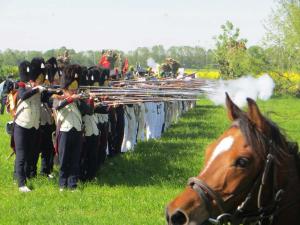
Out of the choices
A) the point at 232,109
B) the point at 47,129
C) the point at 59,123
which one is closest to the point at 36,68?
the point at 59,123

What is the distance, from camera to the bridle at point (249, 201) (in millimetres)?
3170

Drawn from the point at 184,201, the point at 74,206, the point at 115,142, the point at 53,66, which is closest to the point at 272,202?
the point at 184,201

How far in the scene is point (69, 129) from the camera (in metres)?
8.98

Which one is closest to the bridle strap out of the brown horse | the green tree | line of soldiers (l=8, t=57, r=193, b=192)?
the brown horse

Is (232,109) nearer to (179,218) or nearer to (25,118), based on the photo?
(179,218)

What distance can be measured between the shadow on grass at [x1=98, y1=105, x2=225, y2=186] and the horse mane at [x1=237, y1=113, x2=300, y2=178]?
6214mm

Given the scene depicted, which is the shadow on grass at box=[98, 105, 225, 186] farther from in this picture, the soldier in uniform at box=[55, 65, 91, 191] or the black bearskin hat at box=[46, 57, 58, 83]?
the black bearskin hat at box=[46, 57, 58, 83]

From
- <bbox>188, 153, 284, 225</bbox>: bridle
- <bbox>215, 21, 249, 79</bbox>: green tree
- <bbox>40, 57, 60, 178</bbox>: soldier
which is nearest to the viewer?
<bbox>188, 153, 284, 225</bbox>: bridle

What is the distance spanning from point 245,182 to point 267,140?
0.31m

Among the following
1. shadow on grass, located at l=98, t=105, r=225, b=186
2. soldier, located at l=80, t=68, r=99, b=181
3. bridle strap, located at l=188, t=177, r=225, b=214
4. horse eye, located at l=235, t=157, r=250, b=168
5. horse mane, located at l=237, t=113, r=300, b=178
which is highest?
horse mane, located at l=237, t=113, r=300, b=178

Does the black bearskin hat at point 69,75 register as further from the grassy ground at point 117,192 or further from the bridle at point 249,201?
the bridle at point 249,201

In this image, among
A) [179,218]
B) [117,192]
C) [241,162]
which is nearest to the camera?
[179,218]

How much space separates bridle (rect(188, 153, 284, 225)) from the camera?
3170 mm

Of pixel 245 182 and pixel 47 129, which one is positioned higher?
pixel 245 182
